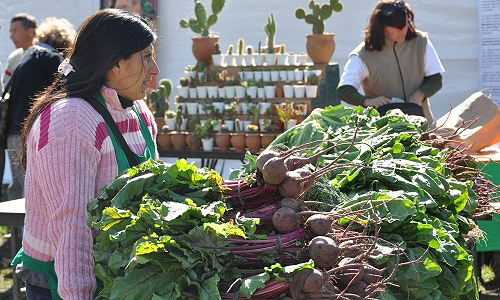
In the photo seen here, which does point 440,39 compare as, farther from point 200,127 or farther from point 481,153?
point 481,153

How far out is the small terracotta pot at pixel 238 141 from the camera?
695 cm

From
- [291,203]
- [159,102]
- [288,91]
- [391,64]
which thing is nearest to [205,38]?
[159,102]

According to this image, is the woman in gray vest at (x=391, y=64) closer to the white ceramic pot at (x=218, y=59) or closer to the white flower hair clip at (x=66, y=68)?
the white ceramic pot at (x=218, y=59)

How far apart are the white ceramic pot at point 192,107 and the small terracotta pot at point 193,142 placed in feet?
0.87

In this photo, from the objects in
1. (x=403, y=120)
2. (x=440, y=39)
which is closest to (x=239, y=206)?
(x=403, y=120)

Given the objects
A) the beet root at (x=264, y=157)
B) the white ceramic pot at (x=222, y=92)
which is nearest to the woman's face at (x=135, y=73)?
the beet root at (x=264, y=157)

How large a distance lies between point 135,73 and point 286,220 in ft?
2.34

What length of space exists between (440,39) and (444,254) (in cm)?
553

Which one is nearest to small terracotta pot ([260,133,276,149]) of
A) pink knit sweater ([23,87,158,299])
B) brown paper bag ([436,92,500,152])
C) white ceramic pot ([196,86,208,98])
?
white ceramic pot ([196,86,208,98])

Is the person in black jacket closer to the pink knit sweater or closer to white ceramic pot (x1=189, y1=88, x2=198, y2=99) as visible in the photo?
white ceramic pot (x1=189, y1=88, x2=198, y2=99)

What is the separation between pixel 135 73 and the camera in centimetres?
243

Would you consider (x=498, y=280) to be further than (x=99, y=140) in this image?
Yes

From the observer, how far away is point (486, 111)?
195 inches

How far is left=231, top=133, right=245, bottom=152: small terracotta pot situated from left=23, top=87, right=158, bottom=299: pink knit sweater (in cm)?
462
